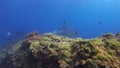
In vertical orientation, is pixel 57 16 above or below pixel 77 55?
above

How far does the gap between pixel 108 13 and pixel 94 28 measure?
24.0ft

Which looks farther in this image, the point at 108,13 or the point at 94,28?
the point at 108,13

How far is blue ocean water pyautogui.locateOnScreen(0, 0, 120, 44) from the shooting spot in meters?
39.9

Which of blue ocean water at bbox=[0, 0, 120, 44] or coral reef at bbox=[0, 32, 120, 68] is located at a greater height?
blue ocean water at bbox=[0, 0, 120, 44]

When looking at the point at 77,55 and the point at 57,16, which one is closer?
the point at 77,55

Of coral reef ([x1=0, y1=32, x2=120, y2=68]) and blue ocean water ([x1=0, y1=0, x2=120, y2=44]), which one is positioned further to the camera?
blue ocean water ([x1=0, y1=0, x2=120, y2=44])

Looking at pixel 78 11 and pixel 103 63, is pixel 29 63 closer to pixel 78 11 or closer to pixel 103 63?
pixel 103 63

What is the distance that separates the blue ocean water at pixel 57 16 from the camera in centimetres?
3988

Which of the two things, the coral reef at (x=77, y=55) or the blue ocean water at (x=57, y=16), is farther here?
the blue ocean water at (x=57, y=16)

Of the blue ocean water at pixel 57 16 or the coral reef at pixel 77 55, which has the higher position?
the blue ocean water at pixel 57 16

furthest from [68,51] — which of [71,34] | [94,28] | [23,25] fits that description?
[94,28]

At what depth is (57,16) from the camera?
47.8 metres

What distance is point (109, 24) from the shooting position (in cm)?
4862

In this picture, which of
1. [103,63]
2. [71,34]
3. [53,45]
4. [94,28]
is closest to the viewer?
[103,63]
